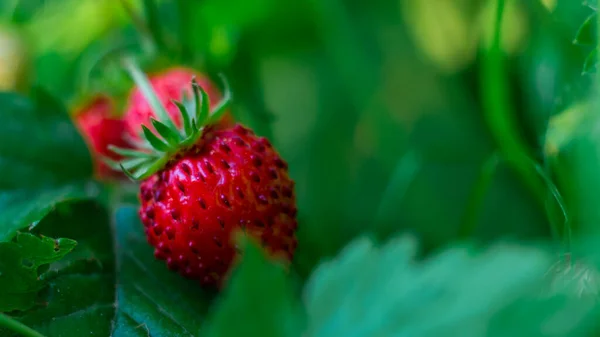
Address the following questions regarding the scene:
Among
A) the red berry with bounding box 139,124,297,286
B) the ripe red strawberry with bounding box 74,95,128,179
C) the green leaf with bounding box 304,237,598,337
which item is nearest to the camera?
the green leaf with bounding box 304,237,598,337

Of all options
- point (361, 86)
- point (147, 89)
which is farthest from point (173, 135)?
point (361, 86)

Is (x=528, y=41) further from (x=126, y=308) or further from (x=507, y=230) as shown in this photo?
(x=126, y=308)

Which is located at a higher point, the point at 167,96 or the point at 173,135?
the point at 167,96

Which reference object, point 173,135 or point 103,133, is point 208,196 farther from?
point 103,133

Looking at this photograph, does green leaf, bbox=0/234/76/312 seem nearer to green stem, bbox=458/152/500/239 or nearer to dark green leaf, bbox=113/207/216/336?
dark green leaf, bbox=113/207/216/336

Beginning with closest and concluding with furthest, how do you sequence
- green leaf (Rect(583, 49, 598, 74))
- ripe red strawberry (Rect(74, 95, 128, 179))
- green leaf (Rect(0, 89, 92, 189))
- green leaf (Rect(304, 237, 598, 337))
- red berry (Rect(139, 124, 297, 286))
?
green leaf (Rect(304, 237, 598, 337)), green leaf (Rect(583, 49, 598, 74)), red berry (Rect(139, 124, 297, 286)), green leaf (Rect(0, 89, 92, 189)), ripe red strawberry (Rect(74, 95, 128, 179))

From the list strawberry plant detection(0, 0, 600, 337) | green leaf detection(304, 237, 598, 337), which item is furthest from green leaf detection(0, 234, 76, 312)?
green leaf detection(304, 237, 598, 337)
